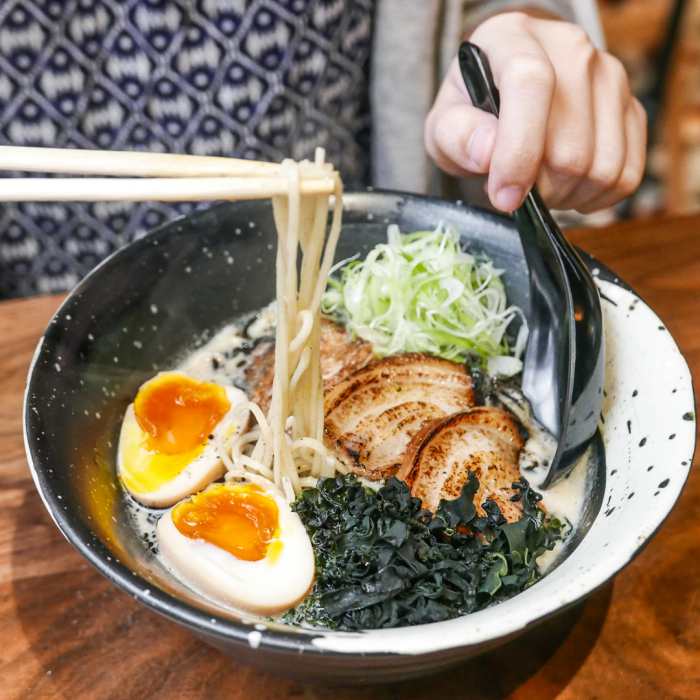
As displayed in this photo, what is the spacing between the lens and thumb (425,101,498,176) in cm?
131

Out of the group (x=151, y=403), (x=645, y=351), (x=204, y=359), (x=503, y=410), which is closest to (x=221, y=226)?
(x=204, y=359)

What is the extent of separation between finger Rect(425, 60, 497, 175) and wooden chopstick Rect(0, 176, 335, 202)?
19.1 inches

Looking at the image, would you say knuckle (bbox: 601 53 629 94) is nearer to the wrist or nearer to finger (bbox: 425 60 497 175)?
finger (bbox: 425 60 497 175)

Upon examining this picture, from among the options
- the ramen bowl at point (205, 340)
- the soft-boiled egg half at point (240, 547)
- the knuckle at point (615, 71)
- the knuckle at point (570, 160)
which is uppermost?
the knuckle at point (615, 71)

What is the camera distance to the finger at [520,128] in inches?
47.4

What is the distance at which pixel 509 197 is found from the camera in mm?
1257

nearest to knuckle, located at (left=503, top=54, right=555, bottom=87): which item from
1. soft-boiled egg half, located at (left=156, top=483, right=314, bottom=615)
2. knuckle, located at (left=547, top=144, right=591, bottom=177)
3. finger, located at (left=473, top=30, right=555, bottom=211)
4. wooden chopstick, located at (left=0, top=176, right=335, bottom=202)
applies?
finger, located at (left=473, top=30, right=555, bottom=211)

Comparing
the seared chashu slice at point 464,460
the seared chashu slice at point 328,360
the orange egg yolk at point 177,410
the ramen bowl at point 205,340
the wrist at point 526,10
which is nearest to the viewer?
the ramen bowl at point 205,340

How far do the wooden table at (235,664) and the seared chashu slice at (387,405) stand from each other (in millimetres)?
355

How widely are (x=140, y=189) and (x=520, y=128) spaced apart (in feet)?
2.04

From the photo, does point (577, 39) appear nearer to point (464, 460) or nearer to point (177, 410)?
point (464, 460)

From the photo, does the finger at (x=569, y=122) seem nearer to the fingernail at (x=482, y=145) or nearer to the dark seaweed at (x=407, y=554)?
the fingernail at (x=482, y=145)

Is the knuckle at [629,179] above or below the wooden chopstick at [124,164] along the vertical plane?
below

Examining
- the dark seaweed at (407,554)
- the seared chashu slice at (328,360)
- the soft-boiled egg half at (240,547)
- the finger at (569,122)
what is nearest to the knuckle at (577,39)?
the finger at (569,122)
